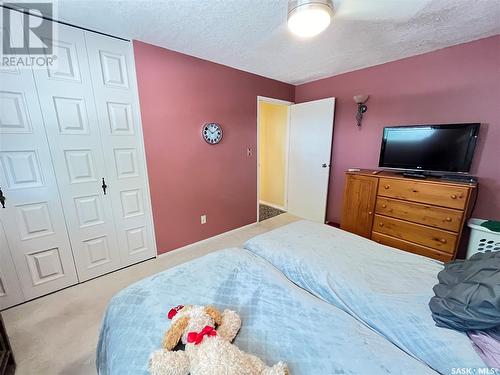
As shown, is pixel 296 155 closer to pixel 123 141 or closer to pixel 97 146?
pixel 123 141

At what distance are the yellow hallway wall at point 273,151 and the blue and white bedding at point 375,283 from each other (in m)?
2.52

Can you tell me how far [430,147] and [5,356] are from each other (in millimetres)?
3748

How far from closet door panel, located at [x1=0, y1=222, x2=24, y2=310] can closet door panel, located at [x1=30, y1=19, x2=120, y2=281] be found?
15.6 inches

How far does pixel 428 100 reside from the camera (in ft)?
7.72

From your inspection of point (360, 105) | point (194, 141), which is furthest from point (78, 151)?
point (360, 105)

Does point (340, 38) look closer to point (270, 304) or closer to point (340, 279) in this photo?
point (340, 279)

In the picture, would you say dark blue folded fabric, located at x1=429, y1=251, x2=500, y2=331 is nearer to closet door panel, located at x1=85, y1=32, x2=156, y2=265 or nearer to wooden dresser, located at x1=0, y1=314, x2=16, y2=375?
wooden dresser, located at x1=0, y1=314, x2=16, y2=375

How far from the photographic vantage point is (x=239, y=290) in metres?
1.09

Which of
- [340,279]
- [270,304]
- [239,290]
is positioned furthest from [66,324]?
[340,279]

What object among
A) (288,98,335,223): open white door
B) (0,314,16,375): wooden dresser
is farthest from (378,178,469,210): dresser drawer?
(0,314,16,375): wooden dresser

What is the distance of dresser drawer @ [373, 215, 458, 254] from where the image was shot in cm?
201

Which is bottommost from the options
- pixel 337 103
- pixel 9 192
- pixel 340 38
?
pixel 9 192

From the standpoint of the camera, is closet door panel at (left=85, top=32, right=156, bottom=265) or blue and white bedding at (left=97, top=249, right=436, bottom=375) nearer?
blue and white bedding at (left=97, top=249, right=436, bottom=375)

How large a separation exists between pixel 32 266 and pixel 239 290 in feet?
6.50
